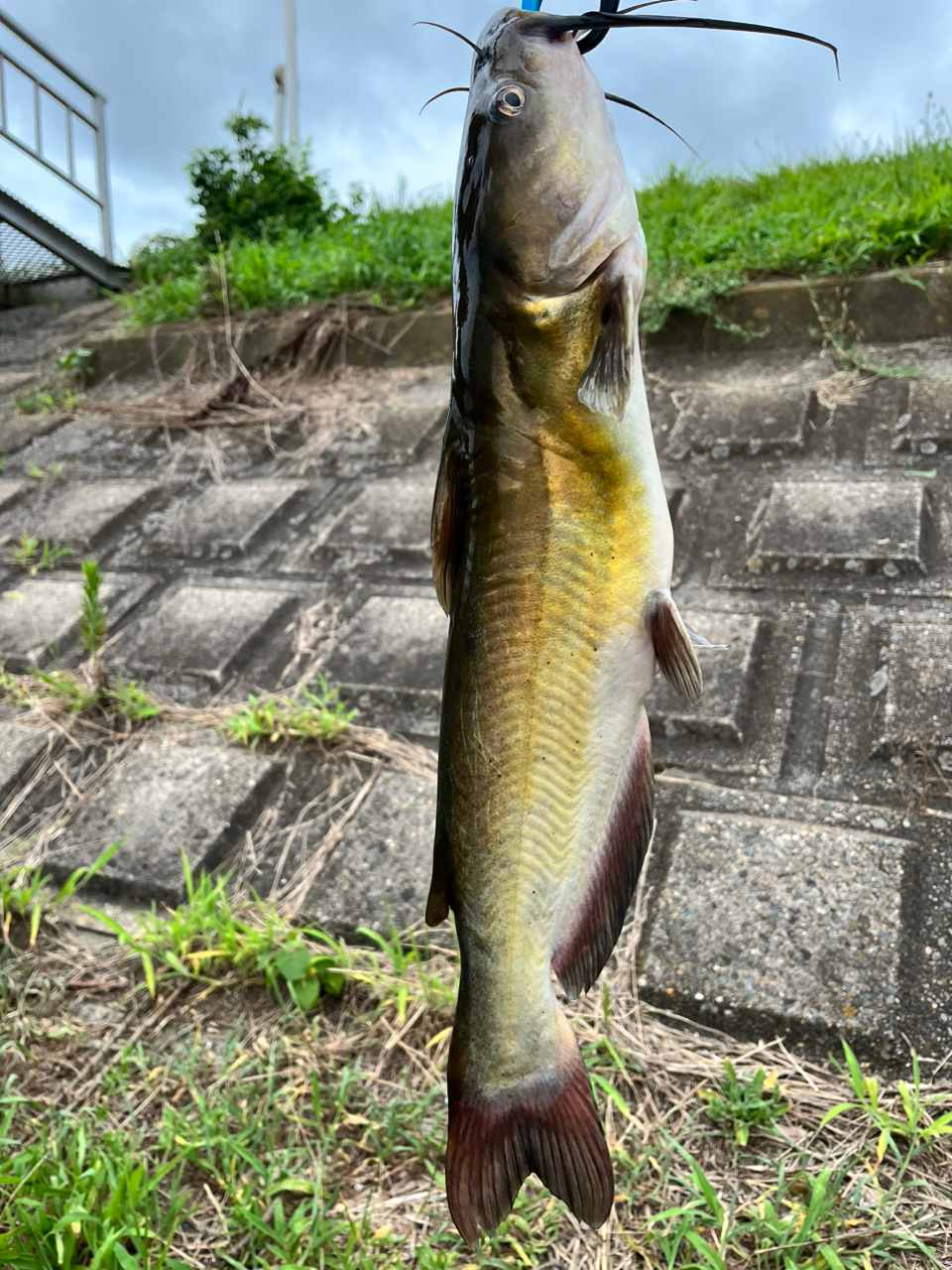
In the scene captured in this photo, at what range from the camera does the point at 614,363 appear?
0.81 m

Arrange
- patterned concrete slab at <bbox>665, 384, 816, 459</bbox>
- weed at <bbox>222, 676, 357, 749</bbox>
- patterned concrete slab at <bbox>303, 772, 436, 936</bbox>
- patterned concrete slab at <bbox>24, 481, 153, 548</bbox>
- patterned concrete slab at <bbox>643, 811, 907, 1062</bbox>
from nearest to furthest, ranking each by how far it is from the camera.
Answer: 1. patterned concrete slab at <bbox>643, 811, 907, 1062</bbox>
2. patterned concrete slab at <bbox>303, 772, 436, 936</bbox>
3. weed at <bbox>222, 676, 357, 749</bbox>
4. patterned concrete slab at <bbox>665, 384, 816, 459</bbox>
5. patterned concrete slab at <bbox>24, 481, 153, 548</bbox>

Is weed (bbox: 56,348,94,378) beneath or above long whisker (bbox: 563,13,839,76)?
above

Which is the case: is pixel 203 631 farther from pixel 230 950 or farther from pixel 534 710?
pixel 534 710

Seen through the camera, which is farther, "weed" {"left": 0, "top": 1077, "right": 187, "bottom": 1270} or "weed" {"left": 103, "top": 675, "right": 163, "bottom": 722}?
"weed" {"left": 103, "top": 675, "right": 163, "bottom": 722}

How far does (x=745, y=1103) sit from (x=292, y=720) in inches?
57.2

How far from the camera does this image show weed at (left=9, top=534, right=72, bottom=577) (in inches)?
138

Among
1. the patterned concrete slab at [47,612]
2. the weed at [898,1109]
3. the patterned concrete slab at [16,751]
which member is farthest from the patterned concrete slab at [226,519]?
the weed at [898,1109]

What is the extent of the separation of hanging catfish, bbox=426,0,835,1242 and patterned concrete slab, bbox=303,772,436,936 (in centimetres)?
99

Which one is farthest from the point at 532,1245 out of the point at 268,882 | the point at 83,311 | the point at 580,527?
the point at 83,311

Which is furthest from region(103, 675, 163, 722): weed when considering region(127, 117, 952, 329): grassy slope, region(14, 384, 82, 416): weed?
region(14, 384, 82, 416): weed

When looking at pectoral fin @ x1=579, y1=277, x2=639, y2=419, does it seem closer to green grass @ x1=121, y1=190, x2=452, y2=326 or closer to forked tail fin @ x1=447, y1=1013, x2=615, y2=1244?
forked tail fin @ x1=447, y1=1013, x2=615, y2=1244

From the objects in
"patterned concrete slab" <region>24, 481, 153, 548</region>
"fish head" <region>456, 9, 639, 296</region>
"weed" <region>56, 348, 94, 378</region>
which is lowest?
"fish head" <region>456, 9, 639, 296</region>

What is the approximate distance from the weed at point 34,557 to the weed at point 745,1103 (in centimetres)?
300

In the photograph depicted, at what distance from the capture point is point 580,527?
84cm
